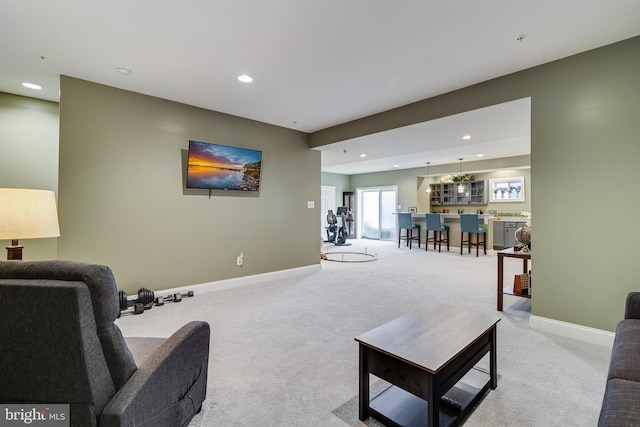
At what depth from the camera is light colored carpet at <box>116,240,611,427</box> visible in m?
1.63

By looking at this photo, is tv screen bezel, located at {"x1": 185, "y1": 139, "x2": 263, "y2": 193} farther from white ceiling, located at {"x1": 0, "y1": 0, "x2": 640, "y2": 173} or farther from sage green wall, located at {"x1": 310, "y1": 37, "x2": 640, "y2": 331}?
sage green wall, located at {"x1": 310, "y1": 37, "x2": 640, "y2": 331}

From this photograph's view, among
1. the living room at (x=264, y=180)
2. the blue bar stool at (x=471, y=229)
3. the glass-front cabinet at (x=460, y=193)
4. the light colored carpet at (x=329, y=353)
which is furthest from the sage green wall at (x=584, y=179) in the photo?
the glass-front cabinet at (x=460, y=193)

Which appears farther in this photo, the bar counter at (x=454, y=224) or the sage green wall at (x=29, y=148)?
the bar counter at (x=454, y=224)

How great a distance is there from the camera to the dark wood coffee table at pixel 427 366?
1.33 metres

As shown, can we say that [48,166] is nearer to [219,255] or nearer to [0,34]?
[0,34]

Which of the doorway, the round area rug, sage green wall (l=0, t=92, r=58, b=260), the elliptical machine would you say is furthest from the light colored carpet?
the doorway

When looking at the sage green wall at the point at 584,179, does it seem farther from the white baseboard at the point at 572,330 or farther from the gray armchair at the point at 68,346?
the gray armchair at the point at 68,346

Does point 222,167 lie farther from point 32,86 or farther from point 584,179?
point 584,179

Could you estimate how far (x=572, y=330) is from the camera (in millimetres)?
2590

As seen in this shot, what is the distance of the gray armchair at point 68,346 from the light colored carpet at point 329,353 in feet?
2.45

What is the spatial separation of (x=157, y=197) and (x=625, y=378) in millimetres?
4188

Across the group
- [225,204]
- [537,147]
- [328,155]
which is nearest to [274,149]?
[225,204]

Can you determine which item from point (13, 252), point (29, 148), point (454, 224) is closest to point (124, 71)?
point (29, 148)

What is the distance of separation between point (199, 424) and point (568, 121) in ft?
11.8
